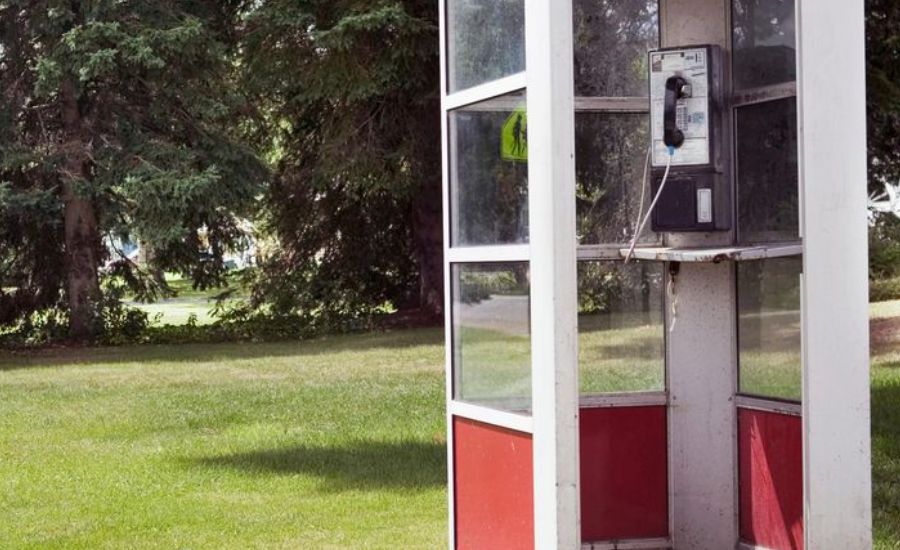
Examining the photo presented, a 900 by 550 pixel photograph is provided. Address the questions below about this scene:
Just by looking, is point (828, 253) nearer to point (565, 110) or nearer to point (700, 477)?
point (565, 110)

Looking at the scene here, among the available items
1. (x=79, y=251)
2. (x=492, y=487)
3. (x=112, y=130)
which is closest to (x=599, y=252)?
(x=492, y=487)

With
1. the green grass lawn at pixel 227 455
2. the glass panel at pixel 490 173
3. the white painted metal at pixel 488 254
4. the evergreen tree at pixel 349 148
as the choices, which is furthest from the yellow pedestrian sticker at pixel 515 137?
the evergreen tree at pixel 349 148

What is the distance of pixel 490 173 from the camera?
6.12 meters

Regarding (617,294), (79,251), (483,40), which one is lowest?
(617,294)

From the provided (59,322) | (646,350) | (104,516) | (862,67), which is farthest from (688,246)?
(59,322)

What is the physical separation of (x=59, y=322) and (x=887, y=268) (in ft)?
45.8

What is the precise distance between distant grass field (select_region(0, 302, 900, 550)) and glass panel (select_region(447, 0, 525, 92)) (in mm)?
1026

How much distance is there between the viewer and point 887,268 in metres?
26.4

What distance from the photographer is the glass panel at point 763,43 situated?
6.50 m

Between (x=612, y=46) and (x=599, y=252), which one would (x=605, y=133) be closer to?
(x=612, y=46)

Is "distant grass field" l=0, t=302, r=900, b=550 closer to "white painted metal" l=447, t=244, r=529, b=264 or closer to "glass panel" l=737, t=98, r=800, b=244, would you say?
"white painted metal" l=447, t=244, r=529, b=264

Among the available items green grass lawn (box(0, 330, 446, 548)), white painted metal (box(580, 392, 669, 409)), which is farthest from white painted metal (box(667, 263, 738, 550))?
green grass lawn (box(0, 330, 446, 548))

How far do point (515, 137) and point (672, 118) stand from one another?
1066 mm

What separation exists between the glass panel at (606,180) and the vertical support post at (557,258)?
1345 mm
